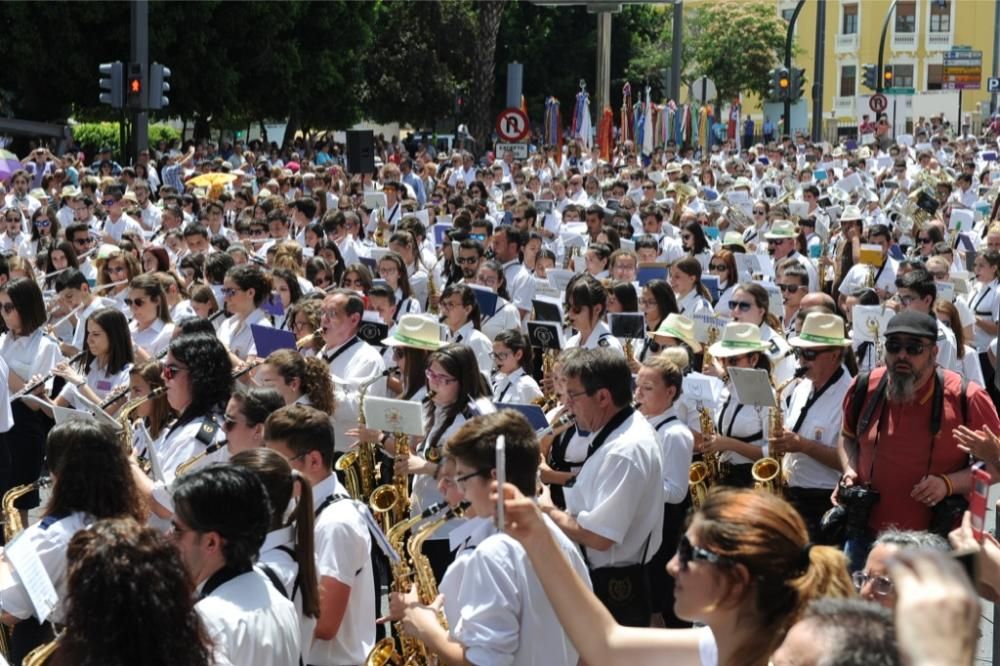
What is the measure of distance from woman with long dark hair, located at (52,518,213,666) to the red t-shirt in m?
3.72

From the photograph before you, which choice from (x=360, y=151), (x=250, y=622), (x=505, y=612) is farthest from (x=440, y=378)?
(x=360, y=151)

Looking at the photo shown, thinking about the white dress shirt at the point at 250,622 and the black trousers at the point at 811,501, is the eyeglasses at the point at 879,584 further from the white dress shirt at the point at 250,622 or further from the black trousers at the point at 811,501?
the black trousers at the point at 811,501

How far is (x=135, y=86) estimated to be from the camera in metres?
24.0

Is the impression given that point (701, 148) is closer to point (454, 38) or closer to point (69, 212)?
point (454, 38)

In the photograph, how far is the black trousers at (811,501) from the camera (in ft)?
24.5

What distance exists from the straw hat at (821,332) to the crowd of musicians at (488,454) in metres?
0.02

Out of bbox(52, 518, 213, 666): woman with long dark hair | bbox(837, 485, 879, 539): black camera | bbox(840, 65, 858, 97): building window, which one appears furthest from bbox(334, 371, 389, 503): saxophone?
bbox(840, 65, 858, 97): building window

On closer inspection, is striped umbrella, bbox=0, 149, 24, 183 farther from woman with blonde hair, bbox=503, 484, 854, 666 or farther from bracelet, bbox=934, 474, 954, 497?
woman with blonde hair, bbox=503, 484, 854, 666

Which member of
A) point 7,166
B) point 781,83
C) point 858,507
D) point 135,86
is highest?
point 781,83

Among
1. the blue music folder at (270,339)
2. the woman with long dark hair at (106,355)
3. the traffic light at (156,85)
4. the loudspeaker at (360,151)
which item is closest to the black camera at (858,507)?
the blue music folder at (270,339)

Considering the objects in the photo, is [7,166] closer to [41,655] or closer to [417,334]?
[417,334]

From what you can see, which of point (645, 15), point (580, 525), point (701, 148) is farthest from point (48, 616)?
point (645, 15)

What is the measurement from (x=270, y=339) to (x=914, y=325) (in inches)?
157

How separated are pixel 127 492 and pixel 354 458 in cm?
293
